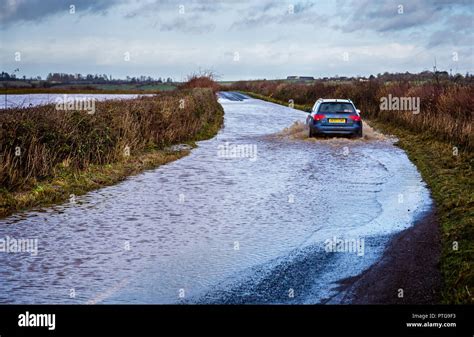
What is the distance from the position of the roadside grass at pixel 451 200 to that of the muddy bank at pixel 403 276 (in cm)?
15

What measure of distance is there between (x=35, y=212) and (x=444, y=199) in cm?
834

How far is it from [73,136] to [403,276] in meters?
10.9

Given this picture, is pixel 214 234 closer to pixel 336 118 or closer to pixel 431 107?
pixel 336 118

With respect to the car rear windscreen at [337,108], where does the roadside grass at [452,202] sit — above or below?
below

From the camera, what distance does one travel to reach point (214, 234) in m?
10.8

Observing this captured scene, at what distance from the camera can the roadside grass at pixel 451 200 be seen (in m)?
7.63

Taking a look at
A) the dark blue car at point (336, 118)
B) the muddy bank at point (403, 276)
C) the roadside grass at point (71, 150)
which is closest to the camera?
the muddy bank at point (403, 276)

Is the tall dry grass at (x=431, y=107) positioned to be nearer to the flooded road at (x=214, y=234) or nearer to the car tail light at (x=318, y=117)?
the flooded road at (x=214, y=234)

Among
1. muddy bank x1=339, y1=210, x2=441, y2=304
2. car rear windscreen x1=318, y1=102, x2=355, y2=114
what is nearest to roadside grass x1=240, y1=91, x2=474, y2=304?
muddy bank x1=339, y1=210, x2=441, y2=304

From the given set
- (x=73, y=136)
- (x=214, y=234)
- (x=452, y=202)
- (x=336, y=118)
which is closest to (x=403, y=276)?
(x=214, y=234)

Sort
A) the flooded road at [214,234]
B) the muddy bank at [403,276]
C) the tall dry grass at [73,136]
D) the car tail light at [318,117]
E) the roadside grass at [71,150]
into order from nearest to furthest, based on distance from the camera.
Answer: the muddy bank at [403,276]
the flooded road at [214,234]
the roadside grass at [71,150]
the tall dry grass at [73,136]
the car tail light at [318,117]

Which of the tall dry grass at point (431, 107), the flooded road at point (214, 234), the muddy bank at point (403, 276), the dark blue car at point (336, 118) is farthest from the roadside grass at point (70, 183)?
the tall dry grass at point (431, 107)
